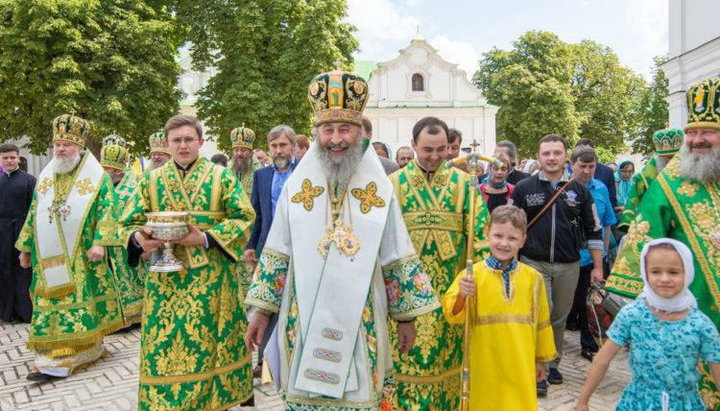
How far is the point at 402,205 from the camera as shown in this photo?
435 centimetres

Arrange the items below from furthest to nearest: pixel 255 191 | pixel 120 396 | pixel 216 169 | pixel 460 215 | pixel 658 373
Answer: pixel 255 191 < pixel 120 396 < pixel 216 169 < pixel 460 215 < pixel 658 373

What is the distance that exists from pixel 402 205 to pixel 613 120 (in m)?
45.2

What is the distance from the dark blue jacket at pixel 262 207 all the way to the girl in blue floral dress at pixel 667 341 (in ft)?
11.8

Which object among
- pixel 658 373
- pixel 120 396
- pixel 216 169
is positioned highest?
pixel 216 169

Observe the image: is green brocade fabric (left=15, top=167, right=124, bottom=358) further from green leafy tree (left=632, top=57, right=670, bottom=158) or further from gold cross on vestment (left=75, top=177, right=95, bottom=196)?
green leafy tree (left=632, top=57, right=670, bottom=158)

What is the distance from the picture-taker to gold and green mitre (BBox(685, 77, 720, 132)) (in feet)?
11.5

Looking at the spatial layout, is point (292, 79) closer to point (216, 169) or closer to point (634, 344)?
point (216, 169)

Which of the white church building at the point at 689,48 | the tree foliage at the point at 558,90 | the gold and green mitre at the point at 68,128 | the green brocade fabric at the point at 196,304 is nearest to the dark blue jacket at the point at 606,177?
the green brocade fabric at the point at 196,304

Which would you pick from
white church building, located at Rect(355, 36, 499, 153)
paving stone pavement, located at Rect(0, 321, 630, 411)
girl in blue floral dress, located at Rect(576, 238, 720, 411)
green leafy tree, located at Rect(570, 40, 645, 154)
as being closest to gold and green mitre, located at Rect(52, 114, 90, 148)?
paving stone pavement, located at Rect(0, 321, 630, 411)

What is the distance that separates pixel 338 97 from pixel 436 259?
165 centimetres

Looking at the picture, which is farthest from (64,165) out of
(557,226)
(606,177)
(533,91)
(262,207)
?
(533,91)

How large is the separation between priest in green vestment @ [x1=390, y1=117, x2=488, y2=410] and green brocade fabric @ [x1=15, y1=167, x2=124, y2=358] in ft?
12.0

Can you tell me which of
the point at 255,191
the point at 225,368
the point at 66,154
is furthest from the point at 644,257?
the point at 66,154

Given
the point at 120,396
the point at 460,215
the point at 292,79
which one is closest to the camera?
the point at 460,215
